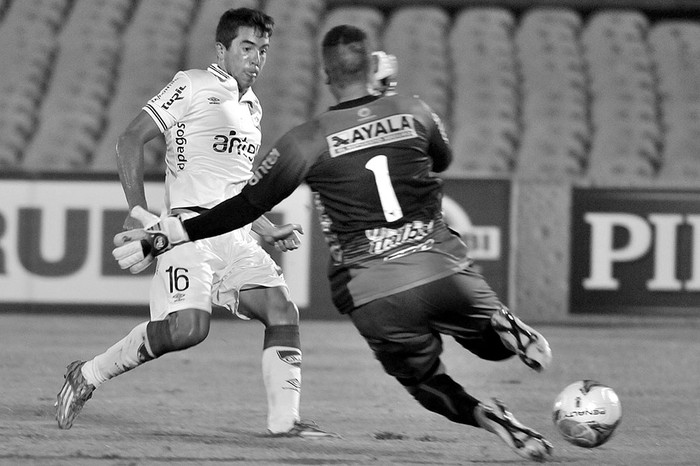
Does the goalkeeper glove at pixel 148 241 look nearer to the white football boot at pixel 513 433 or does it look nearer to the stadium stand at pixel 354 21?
the white football boot at pixel 513 433

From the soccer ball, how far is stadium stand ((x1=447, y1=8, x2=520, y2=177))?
303 inches

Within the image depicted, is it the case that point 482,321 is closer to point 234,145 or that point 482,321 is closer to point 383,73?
point 383,73

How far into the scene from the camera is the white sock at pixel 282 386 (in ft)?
18.5

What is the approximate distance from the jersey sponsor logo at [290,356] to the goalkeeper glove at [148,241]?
1.07 meters

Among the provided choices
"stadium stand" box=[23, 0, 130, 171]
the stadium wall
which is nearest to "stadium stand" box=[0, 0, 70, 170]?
"stadium stand" box=[23, 0, 130, 171]

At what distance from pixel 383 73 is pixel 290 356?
155 centimetres

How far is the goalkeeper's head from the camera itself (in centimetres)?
482

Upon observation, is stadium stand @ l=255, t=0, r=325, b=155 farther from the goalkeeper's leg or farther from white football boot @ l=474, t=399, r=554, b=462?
white football boot @ l=474, t=399, r=554, b=462

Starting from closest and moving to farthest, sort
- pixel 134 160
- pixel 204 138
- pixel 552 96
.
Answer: pixel 134 160
pixel 204 138
pixel 552 96

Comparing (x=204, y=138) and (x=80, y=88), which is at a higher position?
(x=80, y=88)

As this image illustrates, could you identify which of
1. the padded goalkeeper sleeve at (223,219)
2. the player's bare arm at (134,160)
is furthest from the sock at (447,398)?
the player's bare arm at (134,160)

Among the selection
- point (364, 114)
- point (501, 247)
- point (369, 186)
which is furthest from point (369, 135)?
point (501, 247)

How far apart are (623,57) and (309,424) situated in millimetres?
10952

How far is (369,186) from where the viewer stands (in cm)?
485
